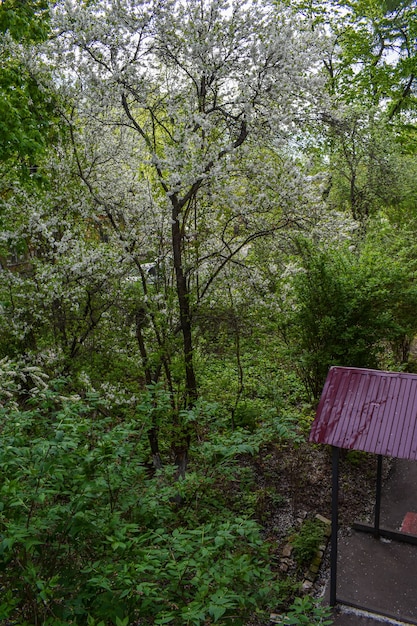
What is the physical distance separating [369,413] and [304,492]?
3315 mm

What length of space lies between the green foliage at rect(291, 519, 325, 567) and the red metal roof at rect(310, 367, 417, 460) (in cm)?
222

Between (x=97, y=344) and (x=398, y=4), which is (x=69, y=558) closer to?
(x=97, y=344)

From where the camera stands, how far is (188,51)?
7023mm

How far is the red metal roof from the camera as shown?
4691 millimetres

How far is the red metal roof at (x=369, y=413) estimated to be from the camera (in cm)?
469

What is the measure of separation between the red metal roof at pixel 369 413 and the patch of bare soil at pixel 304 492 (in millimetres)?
1679

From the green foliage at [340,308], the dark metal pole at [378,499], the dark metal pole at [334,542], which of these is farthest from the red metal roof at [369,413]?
the green foliage at [340,308]

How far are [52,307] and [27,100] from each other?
3.03 m

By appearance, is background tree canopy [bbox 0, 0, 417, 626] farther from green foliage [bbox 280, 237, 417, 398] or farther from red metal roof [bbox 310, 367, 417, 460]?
red metal roof [bbox 310, 367, 417, 460]

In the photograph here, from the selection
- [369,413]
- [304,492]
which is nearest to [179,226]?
[369,413]

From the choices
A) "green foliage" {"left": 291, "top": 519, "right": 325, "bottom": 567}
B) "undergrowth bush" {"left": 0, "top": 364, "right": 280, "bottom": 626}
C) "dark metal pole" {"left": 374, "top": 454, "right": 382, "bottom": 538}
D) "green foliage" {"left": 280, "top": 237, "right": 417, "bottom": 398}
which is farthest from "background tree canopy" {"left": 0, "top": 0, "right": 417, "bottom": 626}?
"undergrowth bush" {"left": 0, "top": 364, "right": 280, "bottom": 626}

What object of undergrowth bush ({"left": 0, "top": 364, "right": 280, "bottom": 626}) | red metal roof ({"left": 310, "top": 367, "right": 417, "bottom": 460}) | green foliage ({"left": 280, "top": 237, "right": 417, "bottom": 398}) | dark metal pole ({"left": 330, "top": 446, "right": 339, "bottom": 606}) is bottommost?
dark metal pole ({"left": 330, "top": 446, "right": 339, "bottom": 606})

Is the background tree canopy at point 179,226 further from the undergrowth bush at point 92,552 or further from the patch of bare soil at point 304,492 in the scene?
the undergrowth bush at point 92,552

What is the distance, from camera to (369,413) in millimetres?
4980
